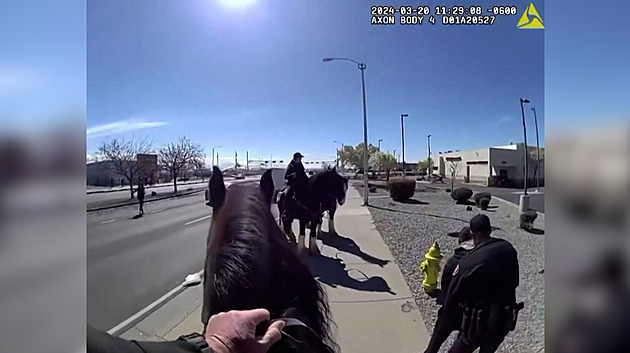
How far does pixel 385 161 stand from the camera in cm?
125

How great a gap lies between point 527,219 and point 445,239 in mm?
256

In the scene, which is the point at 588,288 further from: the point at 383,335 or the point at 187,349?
the point at 187,349

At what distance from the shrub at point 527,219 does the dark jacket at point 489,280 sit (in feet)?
0.25

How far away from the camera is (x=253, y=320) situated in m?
1.15

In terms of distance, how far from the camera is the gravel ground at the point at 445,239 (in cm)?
120

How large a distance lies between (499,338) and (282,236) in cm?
77

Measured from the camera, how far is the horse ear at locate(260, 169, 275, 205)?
4.10 ft

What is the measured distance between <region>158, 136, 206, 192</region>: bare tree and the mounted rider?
29 cm

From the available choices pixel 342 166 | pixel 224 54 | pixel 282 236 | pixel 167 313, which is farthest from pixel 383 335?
pixel 224 54

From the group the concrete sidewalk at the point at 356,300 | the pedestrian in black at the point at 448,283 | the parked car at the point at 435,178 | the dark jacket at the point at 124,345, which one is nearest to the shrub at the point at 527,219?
the pedestrian in black at the point at 448,283

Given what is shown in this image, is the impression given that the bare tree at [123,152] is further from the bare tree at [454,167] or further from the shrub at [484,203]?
the shrub at [484,203]

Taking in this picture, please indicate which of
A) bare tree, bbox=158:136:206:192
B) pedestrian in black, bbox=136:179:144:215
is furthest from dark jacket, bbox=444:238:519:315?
pedestrian in black, bbox=136:179:144:215

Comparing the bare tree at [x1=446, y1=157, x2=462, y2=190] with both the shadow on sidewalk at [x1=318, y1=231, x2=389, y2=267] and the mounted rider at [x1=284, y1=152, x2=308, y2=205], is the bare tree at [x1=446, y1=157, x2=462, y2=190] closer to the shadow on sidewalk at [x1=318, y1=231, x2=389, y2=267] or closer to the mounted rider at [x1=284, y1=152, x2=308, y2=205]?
the shadow on sidewalk at [x1=318, y1=231, x2=389, y2=267]

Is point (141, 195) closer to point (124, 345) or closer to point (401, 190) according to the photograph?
point (124, 345)
